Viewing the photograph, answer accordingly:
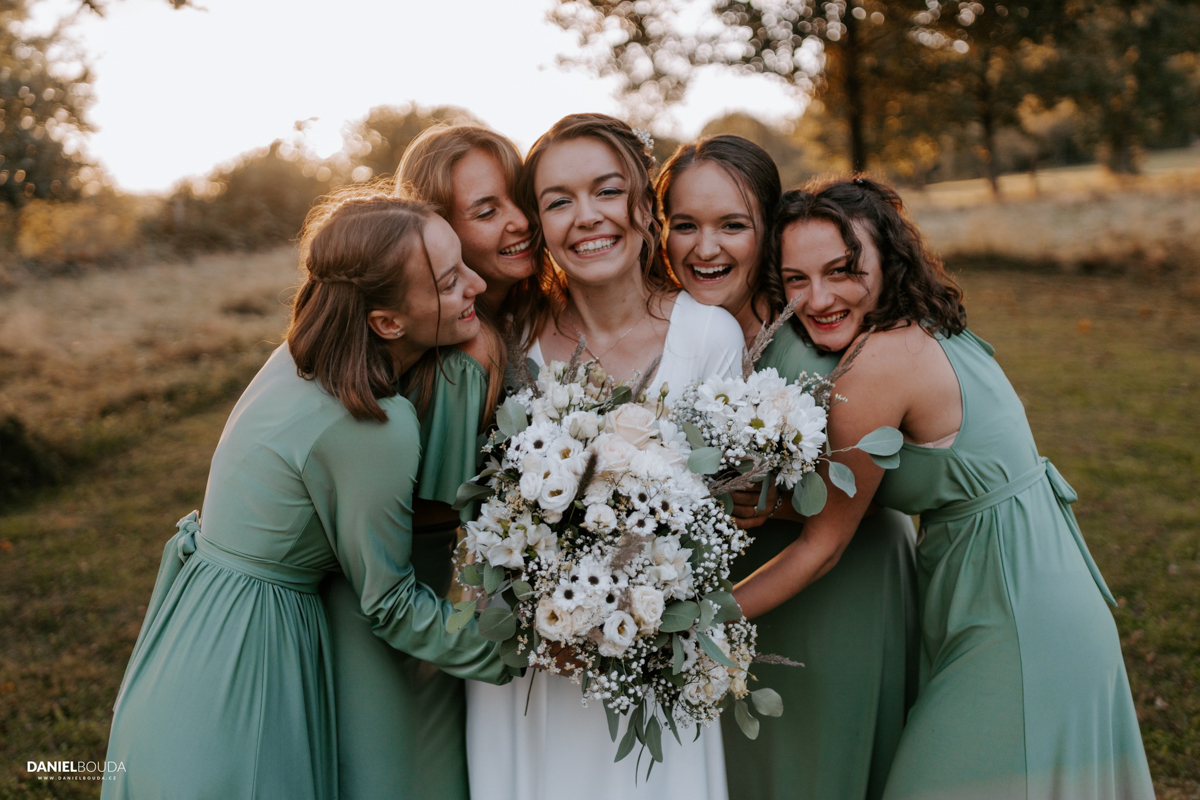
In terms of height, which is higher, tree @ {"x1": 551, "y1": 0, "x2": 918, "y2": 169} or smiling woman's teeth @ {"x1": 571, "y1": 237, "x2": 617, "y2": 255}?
tree @ {"x1": 551, "y1": 0, "x2": 918, "y2": 169}

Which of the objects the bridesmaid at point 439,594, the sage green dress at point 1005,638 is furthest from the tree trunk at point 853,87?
the bridesmaid at point 439,594

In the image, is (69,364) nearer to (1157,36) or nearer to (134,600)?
(134,600)

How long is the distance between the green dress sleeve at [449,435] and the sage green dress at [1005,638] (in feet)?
4.72

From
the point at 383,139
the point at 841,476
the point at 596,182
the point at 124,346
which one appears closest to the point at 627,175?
the point at 596,182

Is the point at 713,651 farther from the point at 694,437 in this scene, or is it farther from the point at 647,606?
the point at 694,437

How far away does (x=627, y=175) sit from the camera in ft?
10.5

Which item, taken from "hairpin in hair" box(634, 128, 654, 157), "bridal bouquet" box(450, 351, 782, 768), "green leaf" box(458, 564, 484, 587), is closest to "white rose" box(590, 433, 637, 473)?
"bridal bouquet" box(450, 351, 782, 768)

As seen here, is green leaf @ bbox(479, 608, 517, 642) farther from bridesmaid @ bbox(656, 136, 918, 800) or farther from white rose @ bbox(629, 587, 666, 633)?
bridesmaid @ bbox(656, 136, 918, 800)

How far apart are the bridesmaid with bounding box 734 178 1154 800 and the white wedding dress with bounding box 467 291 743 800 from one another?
60 centimetres

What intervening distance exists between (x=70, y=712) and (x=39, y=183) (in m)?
5.81

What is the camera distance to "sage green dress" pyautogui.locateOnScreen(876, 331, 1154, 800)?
254 cm

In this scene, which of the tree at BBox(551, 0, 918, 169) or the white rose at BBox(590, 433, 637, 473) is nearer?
the white rose at BBox(590, 433, 637, 473)

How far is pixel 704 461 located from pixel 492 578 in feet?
2.26

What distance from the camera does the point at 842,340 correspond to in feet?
9.38
